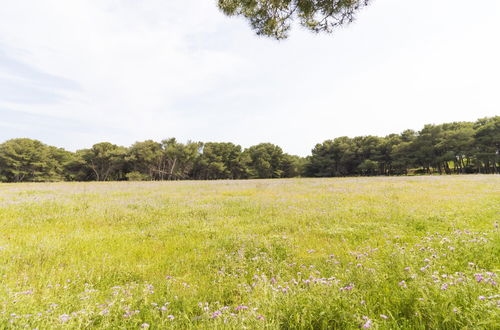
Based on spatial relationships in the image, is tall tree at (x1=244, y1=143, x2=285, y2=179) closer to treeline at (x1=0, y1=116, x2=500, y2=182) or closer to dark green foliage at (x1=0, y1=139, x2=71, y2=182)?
treeline at (x1=0, y1=116, x2=500, y2=182)

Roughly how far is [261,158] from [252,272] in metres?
93.1

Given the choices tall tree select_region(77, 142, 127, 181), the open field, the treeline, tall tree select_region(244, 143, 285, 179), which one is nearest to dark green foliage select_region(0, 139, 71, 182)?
the treeline

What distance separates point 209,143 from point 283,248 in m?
94.1

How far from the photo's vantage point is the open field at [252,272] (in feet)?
7.73

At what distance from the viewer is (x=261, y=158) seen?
96.9 metres

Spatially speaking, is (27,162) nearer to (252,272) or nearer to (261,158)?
(261,158)

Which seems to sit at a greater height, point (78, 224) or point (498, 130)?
point (498, 130)

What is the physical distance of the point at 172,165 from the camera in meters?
85.3

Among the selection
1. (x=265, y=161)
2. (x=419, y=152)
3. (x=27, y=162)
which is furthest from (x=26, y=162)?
(x=419, y=152)

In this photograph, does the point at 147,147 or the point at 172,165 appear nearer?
the point at 147,147

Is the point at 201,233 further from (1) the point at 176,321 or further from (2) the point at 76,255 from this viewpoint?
(1) the point at 176,321

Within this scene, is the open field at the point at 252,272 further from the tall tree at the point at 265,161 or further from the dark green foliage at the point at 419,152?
the tall tree at the point at 265,161

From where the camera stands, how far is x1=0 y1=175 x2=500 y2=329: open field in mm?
2355

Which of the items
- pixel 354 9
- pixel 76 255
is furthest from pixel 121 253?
pixel 354 9
